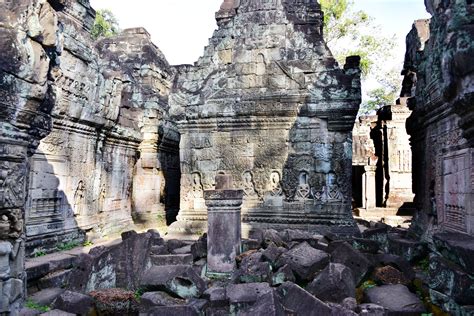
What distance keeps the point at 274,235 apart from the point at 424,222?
8.24 ft

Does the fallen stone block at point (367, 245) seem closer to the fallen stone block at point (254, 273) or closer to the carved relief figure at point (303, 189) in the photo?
the carved relief figure at point (303, 189)

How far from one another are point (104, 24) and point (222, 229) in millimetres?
24645

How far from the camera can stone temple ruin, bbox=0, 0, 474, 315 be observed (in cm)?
291

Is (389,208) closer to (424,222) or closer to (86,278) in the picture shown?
(424,222)

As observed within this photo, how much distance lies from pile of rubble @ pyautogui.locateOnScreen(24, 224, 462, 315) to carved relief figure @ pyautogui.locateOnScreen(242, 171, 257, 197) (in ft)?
5.98

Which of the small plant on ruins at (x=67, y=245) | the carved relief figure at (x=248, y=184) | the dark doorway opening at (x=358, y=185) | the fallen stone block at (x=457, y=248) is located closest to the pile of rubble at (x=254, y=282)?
the fallen stone block at (x=457, y=248)

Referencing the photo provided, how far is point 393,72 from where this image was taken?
24.2 m

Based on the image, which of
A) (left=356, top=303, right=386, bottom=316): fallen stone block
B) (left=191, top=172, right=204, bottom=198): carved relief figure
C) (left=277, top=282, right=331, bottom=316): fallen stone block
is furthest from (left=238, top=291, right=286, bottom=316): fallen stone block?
(left=191, top=172, right=204, bottom=198): carved relief figure

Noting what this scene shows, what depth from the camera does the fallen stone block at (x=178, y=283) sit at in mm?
4059

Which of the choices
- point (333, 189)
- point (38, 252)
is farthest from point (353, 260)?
point (38, 252)

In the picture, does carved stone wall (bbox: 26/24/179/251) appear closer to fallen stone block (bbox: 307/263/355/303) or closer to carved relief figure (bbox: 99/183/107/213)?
carved relief figure (bbox: 99/183/107/213)

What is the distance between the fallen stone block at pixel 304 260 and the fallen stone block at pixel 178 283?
1.11 metres

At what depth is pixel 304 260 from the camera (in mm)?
4473

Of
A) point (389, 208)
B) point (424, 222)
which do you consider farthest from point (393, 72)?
point (424, 222)
